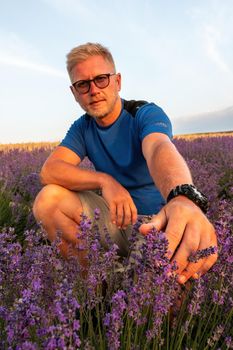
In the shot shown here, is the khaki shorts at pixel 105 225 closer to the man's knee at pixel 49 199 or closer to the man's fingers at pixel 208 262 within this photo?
the man's knee at pixel 49 199

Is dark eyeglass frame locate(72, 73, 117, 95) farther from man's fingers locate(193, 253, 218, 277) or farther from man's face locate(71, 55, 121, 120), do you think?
man's fingers locate(193, 253, 218, 277)

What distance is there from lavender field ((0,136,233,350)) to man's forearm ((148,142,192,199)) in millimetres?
240

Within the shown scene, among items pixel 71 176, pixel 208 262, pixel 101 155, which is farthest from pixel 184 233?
pixel 101 155

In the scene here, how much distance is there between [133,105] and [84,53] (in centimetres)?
54

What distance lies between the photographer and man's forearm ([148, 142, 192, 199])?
7.57 feet

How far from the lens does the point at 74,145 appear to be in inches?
156

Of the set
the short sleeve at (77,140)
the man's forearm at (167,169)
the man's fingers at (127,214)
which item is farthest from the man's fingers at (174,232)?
the short sleeve at (77,140)

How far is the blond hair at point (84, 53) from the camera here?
143 inches

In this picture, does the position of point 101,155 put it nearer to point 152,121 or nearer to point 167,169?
point 152,121

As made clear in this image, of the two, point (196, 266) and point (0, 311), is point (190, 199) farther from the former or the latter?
point (0, 311)

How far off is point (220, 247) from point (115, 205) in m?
1.08

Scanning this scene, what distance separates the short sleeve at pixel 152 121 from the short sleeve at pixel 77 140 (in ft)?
2.21

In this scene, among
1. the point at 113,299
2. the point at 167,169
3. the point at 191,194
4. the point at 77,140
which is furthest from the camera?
the point at 77,140

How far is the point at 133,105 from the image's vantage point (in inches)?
146
